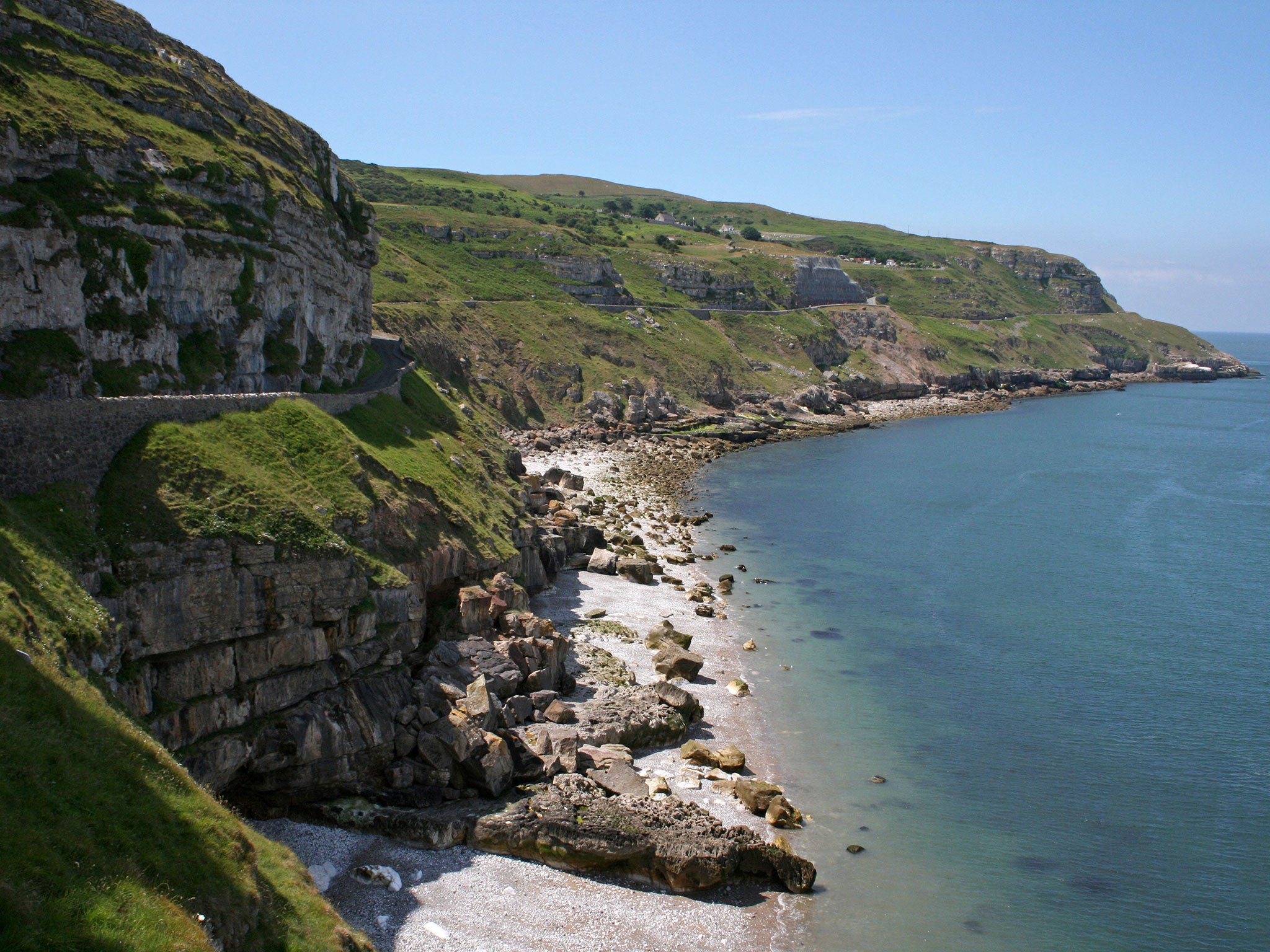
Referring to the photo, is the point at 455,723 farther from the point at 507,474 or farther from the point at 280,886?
the point at 507,474

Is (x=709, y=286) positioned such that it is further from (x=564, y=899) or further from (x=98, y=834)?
(x=98, y=834)

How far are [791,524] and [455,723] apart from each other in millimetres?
49682

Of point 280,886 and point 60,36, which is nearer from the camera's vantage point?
point 280,886

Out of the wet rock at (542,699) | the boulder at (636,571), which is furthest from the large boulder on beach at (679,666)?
the boulder at (636,571)

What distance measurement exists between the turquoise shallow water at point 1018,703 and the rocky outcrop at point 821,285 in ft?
332

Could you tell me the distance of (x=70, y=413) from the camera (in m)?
30.2

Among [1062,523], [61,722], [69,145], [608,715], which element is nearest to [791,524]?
[1062,523]

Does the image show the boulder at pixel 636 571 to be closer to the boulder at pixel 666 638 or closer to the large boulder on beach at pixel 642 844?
the boulder at pixel 666 638

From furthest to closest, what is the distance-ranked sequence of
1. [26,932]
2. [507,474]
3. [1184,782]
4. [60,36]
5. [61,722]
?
1. [507,474]
2. [60,36]
3. [1184,782]
4. [61,722]
5. [26,932]

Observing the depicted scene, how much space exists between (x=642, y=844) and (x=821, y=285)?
6916 inches

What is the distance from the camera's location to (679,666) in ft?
148

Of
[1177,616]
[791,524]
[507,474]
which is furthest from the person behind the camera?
[791,524]

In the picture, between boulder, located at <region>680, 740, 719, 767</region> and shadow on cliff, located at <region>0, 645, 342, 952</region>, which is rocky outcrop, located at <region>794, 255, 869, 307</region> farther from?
shadow on cliff, located at <region>0, 645, 342, 952</region>

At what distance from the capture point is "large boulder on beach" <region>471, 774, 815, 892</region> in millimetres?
29797
